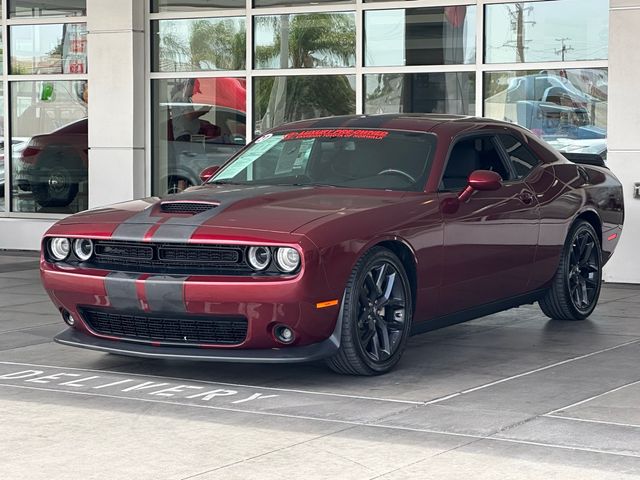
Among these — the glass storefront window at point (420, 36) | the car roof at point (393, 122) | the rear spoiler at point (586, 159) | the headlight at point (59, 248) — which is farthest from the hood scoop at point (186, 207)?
the glass storefront window at point (420, 36)

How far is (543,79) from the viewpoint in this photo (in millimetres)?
12938

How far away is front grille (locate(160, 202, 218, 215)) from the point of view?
707 cm

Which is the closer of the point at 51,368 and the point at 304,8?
the point at 51,368

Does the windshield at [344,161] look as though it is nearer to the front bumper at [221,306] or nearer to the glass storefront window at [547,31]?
the front bumper at [221,306]

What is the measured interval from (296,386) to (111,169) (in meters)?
8.39

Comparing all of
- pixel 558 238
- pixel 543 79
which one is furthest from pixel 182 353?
pixel 543 79

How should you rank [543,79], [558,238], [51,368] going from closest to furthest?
[51,368], [558,238], [543,79]

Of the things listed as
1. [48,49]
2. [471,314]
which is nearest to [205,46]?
[48,49]

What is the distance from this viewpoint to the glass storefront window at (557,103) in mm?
12609

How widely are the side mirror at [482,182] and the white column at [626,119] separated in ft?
14.6

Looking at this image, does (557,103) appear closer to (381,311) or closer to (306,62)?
(306,62)

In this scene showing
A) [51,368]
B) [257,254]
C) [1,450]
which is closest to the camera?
[1,450]

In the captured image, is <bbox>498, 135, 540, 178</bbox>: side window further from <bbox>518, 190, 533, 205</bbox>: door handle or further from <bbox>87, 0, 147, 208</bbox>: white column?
<bbox>87, 0, 147, 208</bbox>: white column

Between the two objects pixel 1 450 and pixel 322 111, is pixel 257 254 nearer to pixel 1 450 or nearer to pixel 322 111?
pixel 1 450
